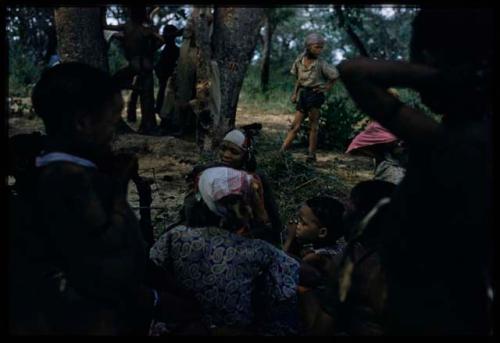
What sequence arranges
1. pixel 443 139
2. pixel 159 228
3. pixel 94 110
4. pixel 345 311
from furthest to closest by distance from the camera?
pixel 159 228
pixel 345 311
pixel 94 110
pixel 443 139

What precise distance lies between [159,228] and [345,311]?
9.39 ft

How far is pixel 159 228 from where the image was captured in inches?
202

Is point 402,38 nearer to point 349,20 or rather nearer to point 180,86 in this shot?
point 349,20

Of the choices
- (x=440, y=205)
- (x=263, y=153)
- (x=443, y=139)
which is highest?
(x=443, y=139)

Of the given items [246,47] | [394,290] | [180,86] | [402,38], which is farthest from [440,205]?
[402,38]

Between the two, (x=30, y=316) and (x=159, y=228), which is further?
(x=159, y=228)

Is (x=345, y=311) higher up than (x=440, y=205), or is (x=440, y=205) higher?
(x=440, y=205)

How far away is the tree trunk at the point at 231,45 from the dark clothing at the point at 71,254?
18.1ft

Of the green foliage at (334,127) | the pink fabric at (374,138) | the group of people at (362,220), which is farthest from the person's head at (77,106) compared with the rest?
the green foliage at (334,127)

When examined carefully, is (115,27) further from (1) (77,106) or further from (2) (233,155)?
(1) (77,106)

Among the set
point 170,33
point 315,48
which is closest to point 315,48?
point 315,48

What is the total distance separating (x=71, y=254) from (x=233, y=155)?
164cm

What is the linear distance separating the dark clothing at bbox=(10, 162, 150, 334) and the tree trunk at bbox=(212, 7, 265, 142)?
550 cm

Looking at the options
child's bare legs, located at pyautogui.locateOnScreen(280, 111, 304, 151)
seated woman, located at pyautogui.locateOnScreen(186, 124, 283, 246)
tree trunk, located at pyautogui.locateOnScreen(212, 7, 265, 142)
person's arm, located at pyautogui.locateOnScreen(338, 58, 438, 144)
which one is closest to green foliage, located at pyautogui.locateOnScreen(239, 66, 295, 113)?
child's bare legs, located at pyautogui.locateOnScreen(280, 111, 304, 151)
